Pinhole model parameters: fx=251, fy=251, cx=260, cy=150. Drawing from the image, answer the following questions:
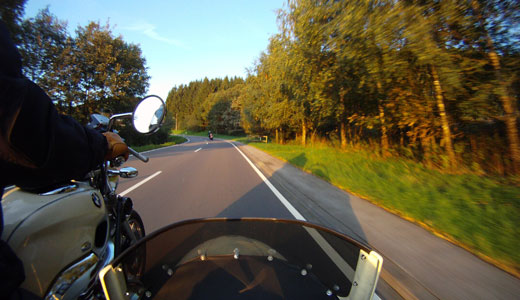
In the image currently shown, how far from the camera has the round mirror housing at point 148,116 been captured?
1.97 metres

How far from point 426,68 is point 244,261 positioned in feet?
24.5

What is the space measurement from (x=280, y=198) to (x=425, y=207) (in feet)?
9.73

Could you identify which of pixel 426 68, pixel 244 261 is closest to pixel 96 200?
pixel 244 261

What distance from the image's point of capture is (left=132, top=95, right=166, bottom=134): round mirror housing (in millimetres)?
1975

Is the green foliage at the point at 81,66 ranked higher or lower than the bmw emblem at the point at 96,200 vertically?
higher

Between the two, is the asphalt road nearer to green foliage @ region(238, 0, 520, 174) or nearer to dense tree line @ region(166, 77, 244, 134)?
green foliage @ region(238, 0, 520, 174)

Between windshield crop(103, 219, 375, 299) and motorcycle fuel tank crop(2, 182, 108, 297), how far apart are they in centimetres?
32

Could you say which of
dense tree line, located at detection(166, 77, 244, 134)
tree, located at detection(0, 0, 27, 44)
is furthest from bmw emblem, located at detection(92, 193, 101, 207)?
dense tree line, located at detection(166, 77, 244, 134)

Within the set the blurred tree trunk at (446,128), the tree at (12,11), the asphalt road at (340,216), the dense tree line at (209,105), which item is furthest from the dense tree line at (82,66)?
the dense tree line at (209,105)

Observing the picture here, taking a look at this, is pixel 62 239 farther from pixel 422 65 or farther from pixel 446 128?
pixel 446 128

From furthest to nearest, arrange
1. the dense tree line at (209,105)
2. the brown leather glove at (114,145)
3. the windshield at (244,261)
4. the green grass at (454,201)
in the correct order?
the dense tree line at (209,105) → the green grass at (454,201) → the brown leather glove at (114,145) → the windshield at (244,261)

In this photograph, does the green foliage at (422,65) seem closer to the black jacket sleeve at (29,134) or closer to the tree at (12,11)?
the black jacket sleeve at (29,134)

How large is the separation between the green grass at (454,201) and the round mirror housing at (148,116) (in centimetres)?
393

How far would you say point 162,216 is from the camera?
4.72 m
